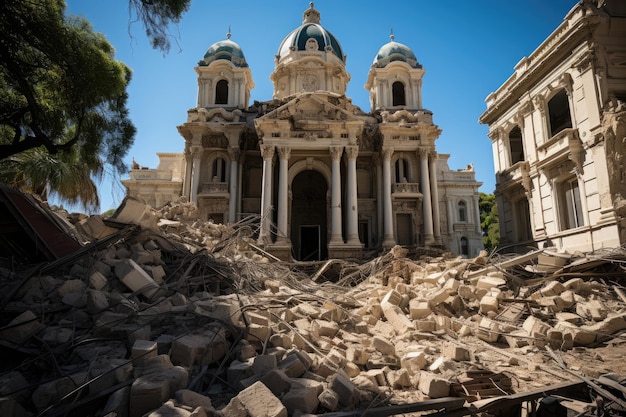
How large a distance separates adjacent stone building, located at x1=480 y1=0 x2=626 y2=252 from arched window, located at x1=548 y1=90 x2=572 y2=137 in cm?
4

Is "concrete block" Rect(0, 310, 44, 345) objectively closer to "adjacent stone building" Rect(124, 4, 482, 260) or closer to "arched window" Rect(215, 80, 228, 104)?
"adjacent stone building" Rect(124, 4, 482, 260)

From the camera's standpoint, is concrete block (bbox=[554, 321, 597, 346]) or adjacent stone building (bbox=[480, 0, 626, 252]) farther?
adjacent stone building (bbox=[480, 0, 626, 252])

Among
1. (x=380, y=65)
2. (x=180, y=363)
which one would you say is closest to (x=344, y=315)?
(x=180, y=363)

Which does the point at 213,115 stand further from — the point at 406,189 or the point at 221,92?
the point at 406,189

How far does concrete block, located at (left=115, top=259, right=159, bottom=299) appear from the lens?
5.72m

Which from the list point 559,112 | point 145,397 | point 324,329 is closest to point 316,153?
point 559,112

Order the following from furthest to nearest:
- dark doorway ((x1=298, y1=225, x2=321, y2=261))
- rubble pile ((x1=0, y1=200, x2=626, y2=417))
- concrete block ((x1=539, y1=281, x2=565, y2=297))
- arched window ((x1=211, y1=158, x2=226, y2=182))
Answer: dark doorway ((x1=298, y1=225, x2=321, y2=261)), arched window ((x1=211, y1=158, x2=226, y2=182)), concrete block ((x1=539, y1=281, x2=565, y2=297)), rubble pile ((x1=0, y1=200, x2=626, y2=417))

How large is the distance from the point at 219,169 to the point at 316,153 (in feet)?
21.9

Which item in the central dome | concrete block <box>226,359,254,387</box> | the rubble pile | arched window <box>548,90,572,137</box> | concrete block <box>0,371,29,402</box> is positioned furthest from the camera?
the central dome

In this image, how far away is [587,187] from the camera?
1398 centimetres

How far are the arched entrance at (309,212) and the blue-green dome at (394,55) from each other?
10556mm

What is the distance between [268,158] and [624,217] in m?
16.1

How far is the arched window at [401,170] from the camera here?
74.7ft

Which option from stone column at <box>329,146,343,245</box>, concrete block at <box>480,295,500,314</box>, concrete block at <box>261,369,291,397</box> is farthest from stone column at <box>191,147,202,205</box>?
concrete block at <box>261,369,291,397</box>
